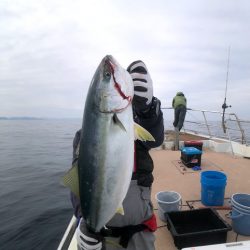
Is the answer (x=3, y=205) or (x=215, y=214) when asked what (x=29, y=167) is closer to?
(x=3, y=205)

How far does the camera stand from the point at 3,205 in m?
8.94

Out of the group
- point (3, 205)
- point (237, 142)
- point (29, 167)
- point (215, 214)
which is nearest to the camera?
point (215, 214)

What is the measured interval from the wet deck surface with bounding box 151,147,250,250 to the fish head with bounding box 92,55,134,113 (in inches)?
110

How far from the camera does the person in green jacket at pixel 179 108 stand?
896 centimetres

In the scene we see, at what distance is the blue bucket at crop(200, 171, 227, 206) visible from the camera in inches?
183

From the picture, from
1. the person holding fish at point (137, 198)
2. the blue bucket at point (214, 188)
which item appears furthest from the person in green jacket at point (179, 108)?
the person holding fish at point (137, 198)

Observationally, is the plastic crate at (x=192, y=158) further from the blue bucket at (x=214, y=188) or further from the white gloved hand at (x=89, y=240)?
the white gloved hand at (x=89, y=240)

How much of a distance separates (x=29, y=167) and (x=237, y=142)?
1170cm

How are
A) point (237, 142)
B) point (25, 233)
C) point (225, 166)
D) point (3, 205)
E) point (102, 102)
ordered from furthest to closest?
point (237, 142) < point (3, 205) < point (225, 166) < point (25, 233) < point (102, 102)

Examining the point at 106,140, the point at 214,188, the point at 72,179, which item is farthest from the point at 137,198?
the point at 214,188

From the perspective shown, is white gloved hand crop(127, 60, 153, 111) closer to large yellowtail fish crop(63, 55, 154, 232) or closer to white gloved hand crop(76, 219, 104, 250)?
large yellowtail fish crop(63, 55, 154, 232)

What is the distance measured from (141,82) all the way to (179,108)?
292 inches

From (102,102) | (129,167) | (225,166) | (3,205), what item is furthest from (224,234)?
(3,205)

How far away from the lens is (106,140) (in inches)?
57.5
